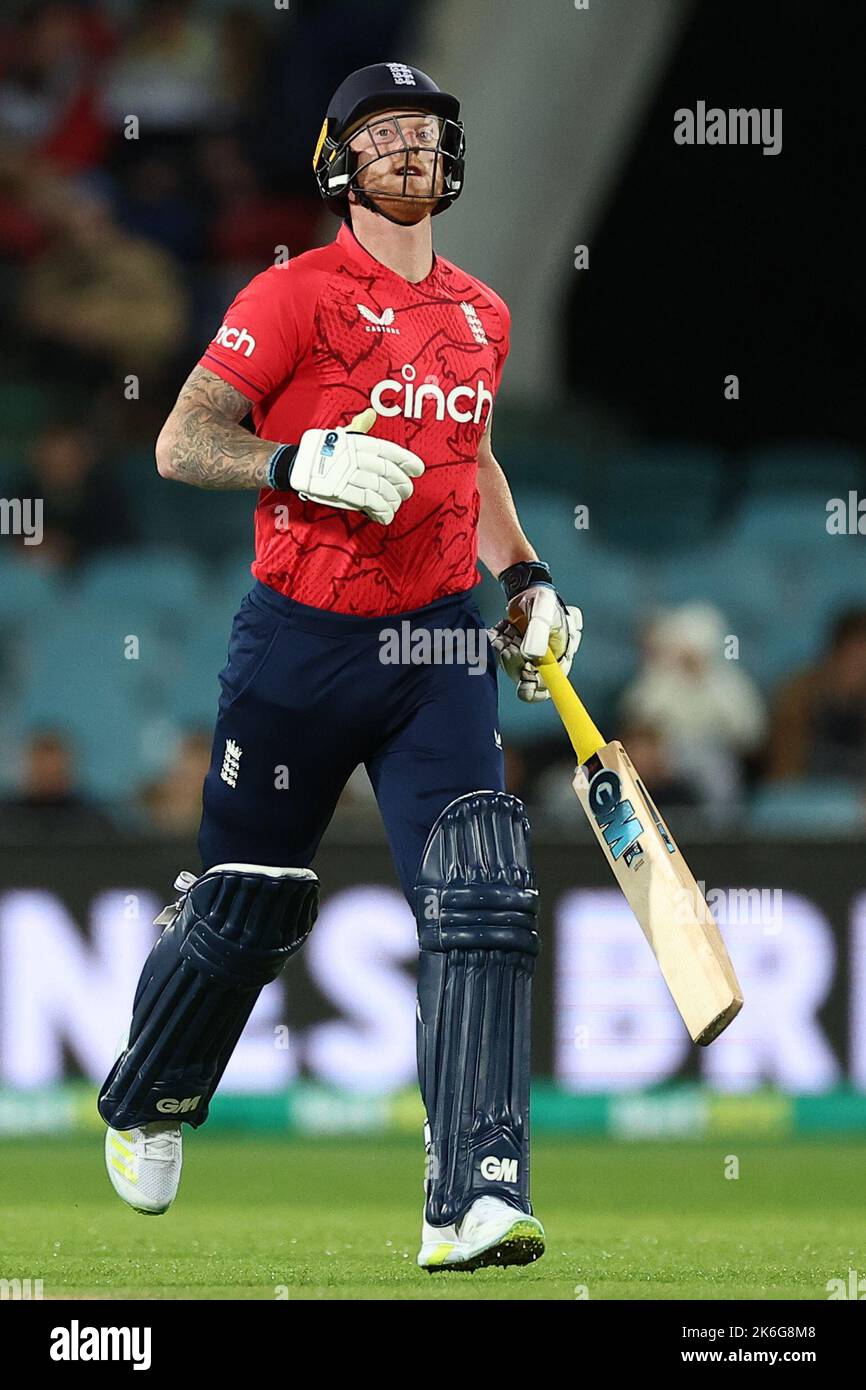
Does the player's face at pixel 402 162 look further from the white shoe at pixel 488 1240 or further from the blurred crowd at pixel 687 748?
the blurred crowd at pixel 687 748

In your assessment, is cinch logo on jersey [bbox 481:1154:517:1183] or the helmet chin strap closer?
cinch logo on jersey [bbox 481:1154:517:1183]

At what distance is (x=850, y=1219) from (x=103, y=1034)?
282 centimetres

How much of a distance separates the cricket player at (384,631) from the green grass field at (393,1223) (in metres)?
0.38

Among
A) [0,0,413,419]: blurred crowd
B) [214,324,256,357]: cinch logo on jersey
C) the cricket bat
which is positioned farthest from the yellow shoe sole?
[0,0,413,419]: blurred crowd

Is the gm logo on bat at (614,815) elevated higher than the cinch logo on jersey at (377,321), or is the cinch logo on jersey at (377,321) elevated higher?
the cinch logo on jersey at (377,321)

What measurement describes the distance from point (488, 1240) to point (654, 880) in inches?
32.3

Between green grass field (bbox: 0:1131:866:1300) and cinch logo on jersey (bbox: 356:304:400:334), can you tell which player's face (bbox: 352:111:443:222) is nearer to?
cinch logo on jersey (bbox: 356:304:400:334)

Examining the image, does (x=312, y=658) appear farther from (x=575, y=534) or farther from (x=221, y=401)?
(x=575, y=534)

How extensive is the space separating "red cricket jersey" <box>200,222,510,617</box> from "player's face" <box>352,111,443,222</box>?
4.8 inches

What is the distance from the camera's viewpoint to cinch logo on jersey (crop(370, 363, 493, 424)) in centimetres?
462

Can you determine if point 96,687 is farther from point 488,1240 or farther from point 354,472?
point 488,1240

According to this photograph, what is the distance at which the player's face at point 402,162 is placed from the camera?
184 inches

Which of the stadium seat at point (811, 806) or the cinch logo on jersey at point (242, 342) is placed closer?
the cinch logo on jersey at point (242, 342)

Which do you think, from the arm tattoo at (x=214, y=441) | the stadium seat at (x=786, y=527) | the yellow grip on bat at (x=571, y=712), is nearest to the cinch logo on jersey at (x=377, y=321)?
the arm tattoo at (x=214, y=441)
